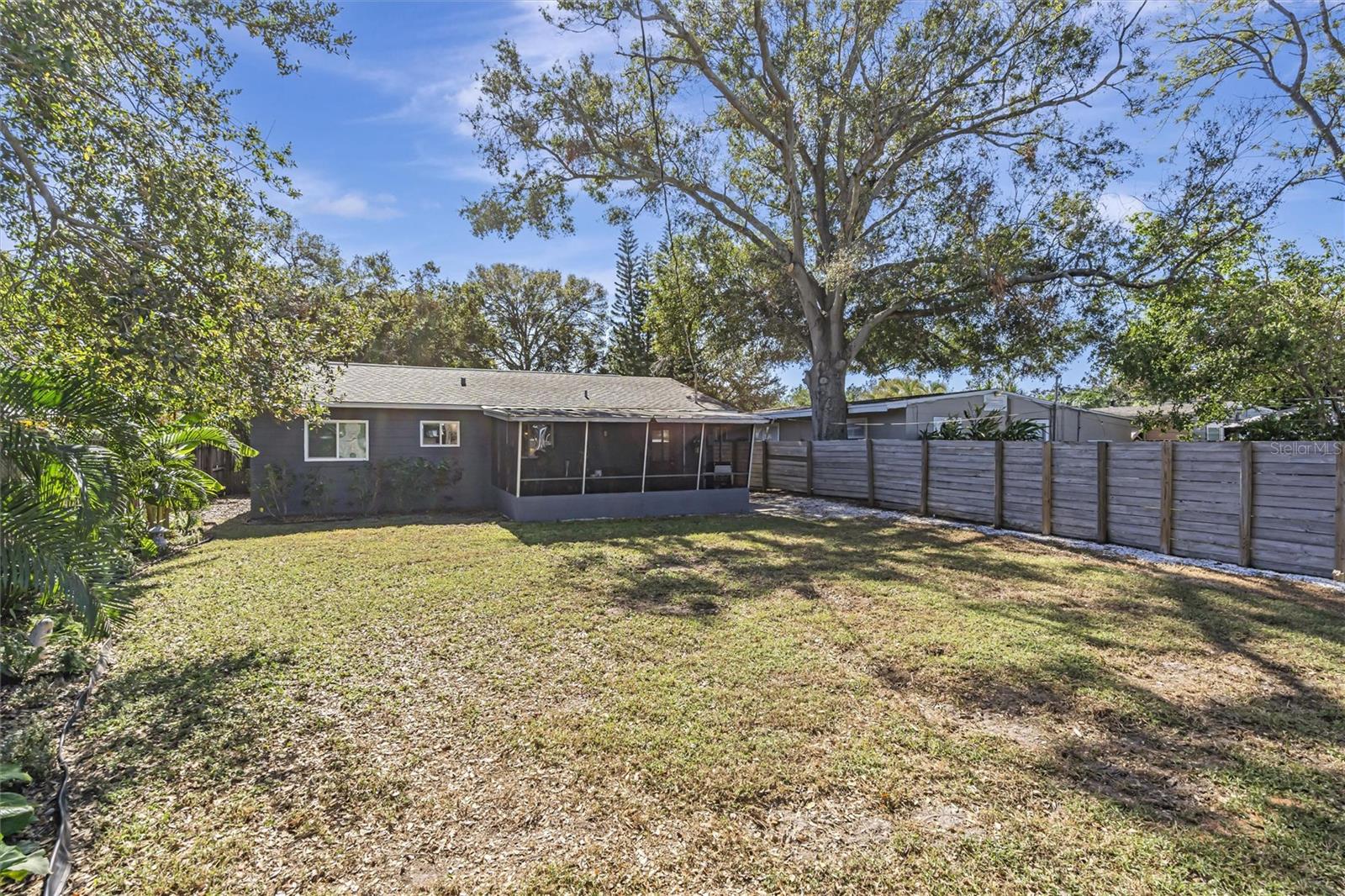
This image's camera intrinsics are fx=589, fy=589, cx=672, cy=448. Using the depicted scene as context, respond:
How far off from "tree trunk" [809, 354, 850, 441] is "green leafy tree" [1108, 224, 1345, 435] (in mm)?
6288

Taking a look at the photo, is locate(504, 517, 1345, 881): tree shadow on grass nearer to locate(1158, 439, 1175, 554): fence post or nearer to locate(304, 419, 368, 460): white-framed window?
locate(1158, 439, 1175, 554): fence post

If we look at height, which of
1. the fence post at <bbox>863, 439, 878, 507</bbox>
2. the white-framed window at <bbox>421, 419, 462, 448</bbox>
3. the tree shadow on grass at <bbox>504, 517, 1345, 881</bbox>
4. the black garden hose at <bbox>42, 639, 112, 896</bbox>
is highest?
the white-framed window at <bbox>421, 419, 462, 448</bbox>

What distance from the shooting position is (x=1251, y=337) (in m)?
8.89

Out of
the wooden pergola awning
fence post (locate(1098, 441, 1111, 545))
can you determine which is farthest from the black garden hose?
fence post (locate(1098, 441, 1111, 545))

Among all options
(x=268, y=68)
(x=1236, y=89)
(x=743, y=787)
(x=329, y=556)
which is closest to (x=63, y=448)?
(x=743, y=787)

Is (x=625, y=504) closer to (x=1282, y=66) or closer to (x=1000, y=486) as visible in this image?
(x=1000, y=486)

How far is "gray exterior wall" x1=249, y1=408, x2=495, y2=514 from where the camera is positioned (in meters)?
11.8

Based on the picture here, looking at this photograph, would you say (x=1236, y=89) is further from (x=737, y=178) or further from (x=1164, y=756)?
(x=1164, y=756)

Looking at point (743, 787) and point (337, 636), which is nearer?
point (743, 787)

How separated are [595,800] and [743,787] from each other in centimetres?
73

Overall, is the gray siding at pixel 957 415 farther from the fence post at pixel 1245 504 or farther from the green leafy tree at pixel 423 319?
the green leafy tree at pixel 423 319

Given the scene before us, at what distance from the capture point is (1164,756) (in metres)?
3.23

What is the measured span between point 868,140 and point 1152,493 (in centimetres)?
1005

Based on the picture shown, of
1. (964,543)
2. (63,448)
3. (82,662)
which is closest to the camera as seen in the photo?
(63,448)
